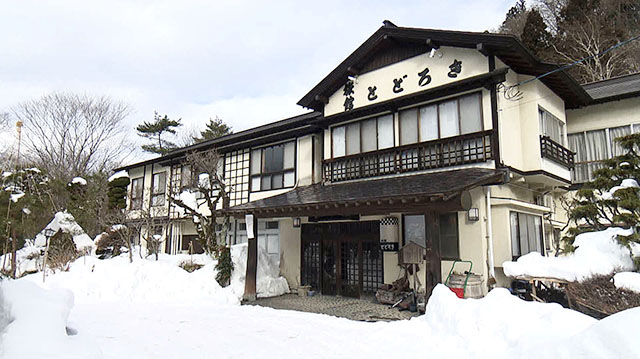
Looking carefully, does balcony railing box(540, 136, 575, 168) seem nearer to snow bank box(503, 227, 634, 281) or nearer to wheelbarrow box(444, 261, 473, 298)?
snow bank box(503, 227, 634, 281)

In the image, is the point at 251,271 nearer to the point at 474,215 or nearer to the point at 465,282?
the point at 465,282

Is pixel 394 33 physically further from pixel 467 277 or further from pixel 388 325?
pixel 388 325

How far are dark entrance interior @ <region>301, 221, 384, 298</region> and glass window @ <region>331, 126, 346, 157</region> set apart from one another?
7.97 ft

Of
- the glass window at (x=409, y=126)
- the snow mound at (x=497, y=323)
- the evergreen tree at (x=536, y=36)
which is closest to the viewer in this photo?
the snow mound at (x=497, y=323)

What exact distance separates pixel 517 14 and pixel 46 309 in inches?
1430

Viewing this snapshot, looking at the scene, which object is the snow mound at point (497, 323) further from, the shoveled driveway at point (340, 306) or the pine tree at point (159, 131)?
the pine tree at point (159, 131)

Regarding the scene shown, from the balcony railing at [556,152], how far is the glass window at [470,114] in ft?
6.49

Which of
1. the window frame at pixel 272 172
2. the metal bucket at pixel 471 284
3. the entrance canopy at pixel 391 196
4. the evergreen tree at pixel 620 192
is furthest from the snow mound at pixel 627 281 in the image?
the window frame at pixel 272 172

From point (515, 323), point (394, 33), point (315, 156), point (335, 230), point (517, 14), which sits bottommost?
point (515, 323)

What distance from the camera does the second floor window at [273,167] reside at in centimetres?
1559

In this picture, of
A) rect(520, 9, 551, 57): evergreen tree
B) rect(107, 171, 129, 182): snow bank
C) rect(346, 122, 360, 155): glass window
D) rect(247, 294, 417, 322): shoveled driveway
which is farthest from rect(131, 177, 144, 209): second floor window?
rect(520, 9, 551, 57): evergreen tree

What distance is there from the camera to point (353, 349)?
22.4ft

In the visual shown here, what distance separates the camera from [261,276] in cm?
1352

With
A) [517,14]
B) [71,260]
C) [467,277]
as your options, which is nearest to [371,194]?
[467,277]
